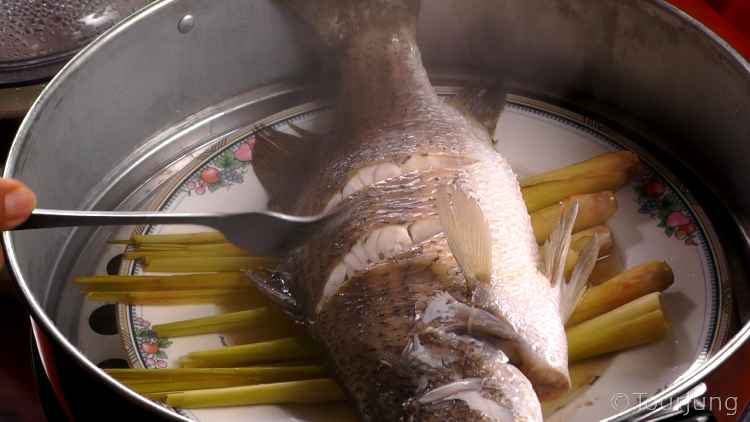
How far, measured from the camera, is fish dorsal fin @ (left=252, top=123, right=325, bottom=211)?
60.1 inches

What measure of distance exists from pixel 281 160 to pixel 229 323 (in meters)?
0.37

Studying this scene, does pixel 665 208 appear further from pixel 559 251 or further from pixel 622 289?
pixel 559 251

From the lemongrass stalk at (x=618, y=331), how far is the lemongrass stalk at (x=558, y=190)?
0.95ft

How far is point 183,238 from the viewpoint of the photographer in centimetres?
150

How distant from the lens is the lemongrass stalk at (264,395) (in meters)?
1.23

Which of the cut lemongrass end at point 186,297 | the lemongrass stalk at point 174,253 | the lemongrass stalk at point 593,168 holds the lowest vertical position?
the cut lemongrass end at point 186,297

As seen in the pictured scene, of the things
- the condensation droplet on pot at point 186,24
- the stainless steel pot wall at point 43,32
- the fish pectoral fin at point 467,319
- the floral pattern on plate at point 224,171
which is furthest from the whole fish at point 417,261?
the stainless steel pot wall at point 43,32

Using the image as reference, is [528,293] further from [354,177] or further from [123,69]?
[123,69]

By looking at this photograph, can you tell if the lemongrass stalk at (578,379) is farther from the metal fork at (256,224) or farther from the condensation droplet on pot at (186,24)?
the condensation droplet on pot at (186,24)

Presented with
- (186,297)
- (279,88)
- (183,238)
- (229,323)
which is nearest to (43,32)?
(279,88)

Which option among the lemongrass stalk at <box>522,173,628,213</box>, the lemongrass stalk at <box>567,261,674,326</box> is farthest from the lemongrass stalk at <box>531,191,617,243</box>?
the lemongrass stalk at <box>567,261,674,326</box>

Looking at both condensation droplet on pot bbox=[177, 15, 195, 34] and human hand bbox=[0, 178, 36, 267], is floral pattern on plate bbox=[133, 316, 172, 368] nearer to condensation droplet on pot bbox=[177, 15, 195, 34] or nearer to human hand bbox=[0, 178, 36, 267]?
human hand bbox=[0, 178, 36, 267]

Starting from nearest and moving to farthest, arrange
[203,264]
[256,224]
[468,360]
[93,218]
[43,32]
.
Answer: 1. [468,360]
2. [93,218]
3. [256,224]
4. [203,264]
5. [43,32]

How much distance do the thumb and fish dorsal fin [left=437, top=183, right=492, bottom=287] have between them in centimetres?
60
